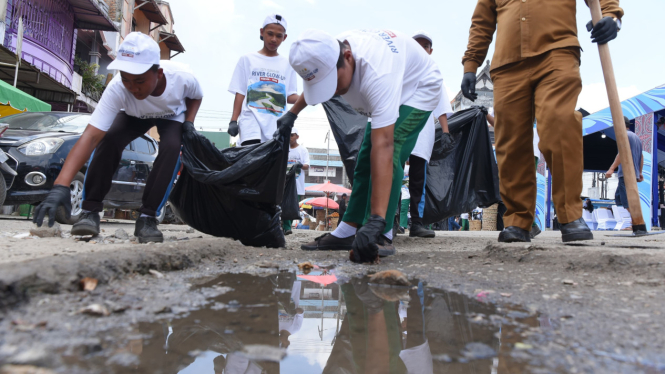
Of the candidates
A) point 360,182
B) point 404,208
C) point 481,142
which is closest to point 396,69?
point 360,182

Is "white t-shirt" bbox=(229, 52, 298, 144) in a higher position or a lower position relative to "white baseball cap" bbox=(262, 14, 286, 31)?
lower

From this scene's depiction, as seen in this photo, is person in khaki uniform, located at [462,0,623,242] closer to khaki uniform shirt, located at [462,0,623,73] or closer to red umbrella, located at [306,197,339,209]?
khaki uniform shirt, located at [462,0,623,73]

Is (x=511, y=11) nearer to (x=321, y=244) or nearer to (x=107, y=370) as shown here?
(x=321, y=244)

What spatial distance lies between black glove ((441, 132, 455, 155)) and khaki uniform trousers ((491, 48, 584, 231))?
1125mm

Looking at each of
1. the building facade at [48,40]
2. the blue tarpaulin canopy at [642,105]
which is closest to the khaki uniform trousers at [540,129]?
the blue tarpaulin canopy at [642,105]

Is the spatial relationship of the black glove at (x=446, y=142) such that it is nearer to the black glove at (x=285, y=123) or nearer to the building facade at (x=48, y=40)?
the black glove at (x=285, y=123)

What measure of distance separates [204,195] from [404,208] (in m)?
4.64

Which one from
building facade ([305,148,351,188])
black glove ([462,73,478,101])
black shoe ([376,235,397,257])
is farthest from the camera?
building facade ([305,148,351,188])

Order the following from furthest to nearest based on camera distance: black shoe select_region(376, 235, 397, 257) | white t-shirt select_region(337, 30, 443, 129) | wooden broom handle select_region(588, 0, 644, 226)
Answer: wooden broom handle select_region(588, 0, 644, 226) → black shoe select_region(376, 235, 397, 257) → white t-shirt select_region(337, 30, 443, 129)

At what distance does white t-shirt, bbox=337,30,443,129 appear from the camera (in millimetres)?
1991

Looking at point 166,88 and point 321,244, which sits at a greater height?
point 166,88

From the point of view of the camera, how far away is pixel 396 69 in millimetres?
2066

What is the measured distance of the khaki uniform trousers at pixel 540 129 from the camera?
2.42 m

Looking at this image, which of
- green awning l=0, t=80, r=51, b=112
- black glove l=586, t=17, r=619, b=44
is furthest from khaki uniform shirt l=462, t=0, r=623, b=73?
green awning l=0, t=80, r=51, b=112
